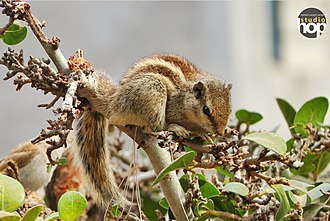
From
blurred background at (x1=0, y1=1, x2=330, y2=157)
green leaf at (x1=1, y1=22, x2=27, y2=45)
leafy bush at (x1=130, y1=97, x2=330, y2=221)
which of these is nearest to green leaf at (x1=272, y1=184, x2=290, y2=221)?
leafy bush at (x1=130, y1=97, x2=330, y2=221)

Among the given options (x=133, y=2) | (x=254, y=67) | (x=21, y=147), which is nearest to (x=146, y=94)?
(x=21, y=147)

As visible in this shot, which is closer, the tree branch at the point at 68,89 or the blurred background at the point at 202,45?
the tree branch at the point at 68,89

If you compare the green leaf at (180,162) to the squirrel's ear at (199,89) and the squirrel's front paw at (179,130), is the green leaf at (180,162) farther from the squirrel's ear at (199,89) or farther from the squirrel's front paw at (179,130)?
the squirrel's ear at (199,89)

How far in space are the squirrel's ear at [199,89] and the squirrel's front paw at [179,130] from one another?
8 centimetres

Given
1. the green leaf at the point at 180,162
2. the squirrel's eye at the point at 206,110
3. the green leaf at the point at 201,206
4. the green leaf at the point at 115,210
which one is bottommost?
the green leaf at the point at 115,210

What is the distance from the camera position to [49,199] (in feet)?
3.82

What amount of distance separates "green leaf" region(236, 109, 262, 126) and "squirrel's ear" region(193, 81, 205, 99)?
9cm

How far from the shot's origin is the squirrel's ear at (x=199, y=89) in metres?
0.91

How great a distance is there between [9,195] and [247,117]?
18.3 inches

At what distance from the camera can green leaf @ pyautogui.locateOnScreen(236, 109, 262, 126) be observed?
977 mm

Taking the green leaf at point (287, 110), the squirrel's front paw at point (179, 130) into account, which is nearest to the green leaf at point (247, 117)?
the green leaf at point (287, 110)

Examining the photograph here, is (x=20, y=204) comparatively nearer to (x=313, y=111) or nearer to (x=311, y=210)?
(x=311, y=210)

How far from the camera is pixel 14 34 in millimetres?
711

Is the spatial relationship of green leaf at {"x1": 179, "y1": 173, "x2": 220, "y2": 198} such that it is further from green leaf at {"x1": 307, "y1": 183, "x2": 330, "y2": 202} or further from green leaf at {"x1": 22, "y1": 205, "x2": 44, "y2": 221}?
green leaf at {"x1": 22, "y1": 205, "x2": 44, "y2": 221}
